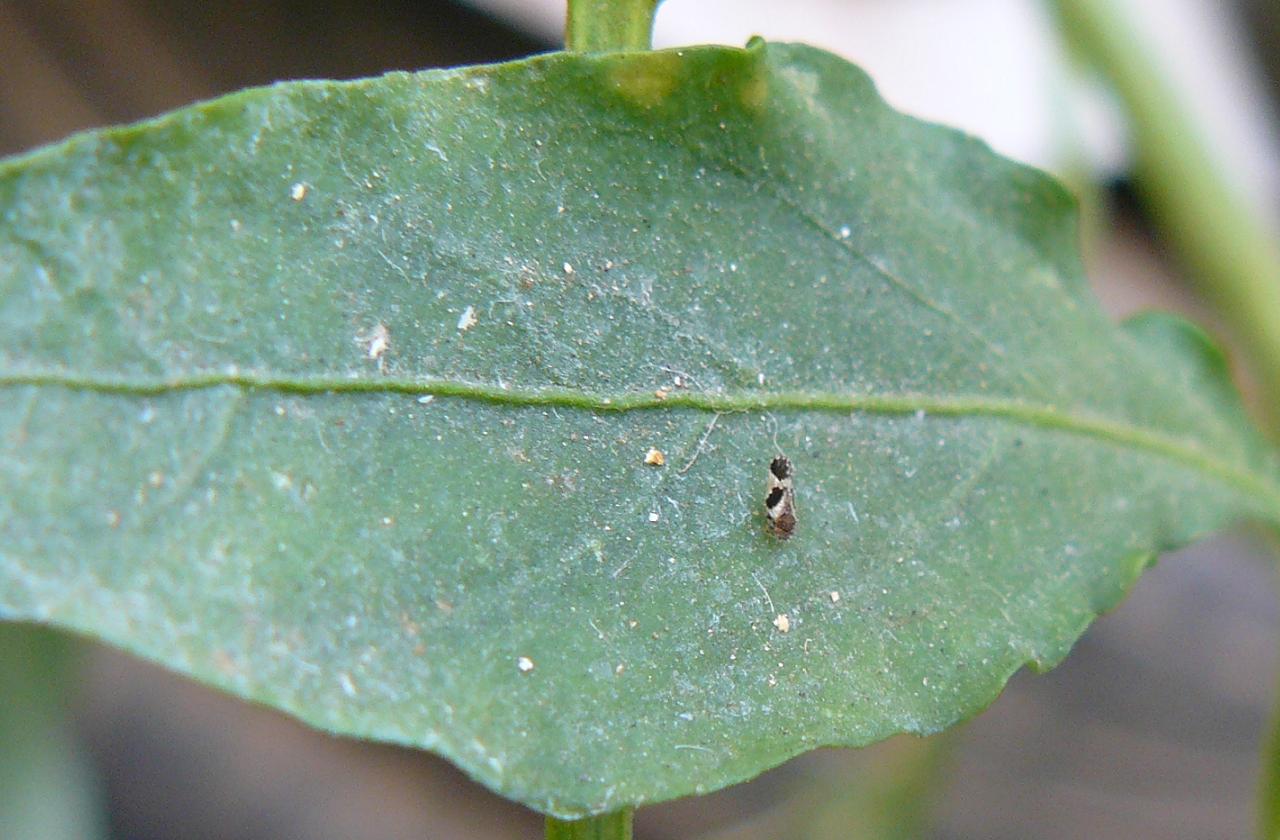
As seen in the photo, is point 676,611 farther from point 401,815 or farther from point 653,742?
point 401,815

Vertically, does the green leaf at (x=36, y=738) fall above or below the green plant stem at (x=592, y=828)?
below

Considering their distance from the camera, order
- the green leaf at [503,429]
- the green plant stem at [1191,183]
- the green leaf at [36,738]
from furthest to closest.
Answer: the green plant stem at [1191,183], the green leaf at [36,738], the green leaf at [503,429]

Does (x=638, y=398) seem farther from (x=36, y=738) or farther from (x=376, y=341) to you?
(x=36, y=738)

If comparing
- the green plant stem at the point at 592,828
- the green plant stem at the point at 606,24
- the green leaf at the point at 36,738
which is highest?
the green plant stem at the point at 606,24

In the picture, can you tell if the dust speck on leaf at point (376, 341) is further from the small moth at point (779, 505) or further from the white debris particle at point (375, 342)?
the small moth at point (779, 505)

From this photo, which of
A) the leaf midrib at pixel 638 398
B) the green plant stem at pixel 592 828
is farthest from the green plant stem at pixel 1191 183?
the green plant stem at pixel 592 828

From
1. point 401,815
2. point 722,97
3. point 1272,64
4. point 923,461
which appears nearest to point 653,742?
point 923,461

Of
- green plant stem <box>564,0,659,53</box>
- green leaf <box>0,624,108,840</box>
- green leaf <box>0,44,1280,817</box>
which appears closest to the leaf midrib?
green leaf <box>0,44,1280,817</box>
